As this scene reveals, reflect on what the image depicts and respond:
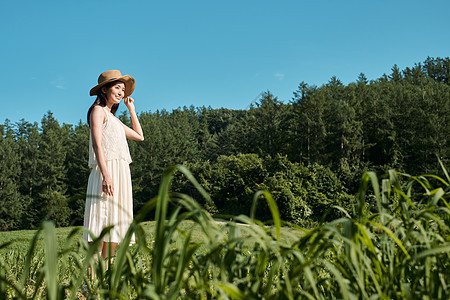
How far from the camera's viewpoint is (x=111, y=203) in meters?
3.06

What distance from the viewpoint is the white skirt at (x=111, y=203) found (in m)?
2.89

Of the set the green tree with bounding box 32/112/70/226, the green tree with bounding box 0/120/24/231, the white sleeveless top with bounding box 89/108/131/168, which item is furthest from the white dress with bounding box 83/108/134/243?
the green tree with bounding box 0/120/24/231

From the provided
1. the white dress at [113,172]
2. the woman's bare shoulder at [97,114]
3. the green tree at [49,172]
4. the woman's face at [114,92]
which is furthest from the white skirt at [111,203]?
the green tree at [49,172]

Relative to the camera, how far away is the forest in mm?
23703

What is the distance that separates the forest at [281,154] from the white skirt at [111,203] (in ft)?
52.0

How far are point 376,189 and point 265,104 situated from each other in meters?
42.3

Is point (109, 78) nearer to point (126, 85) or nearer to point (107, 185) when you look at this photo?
point (126, 85)

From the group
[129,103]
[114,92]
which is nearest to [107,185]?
[114,92]

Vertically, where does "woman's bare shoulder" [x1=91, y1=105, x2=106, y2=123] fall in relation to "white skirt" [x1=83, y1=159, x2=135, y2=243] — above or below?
above

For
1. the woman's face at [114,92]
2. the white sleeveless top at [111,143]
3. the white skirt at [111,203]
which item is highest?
the woman's face at [114,92]

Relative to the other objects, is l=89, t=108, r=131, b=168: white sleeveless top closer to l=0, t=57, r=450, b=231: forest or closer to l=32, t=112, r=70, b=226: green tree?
l=0, t=57, r=450, b=231: forest

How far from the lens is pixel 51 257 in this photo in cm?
61

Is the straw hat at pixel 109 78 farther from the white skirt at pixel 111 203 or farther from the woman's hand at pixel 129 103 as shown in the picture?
the white skirt at pixel 111 203

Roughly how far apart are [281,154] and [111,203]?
24789 millimetres
